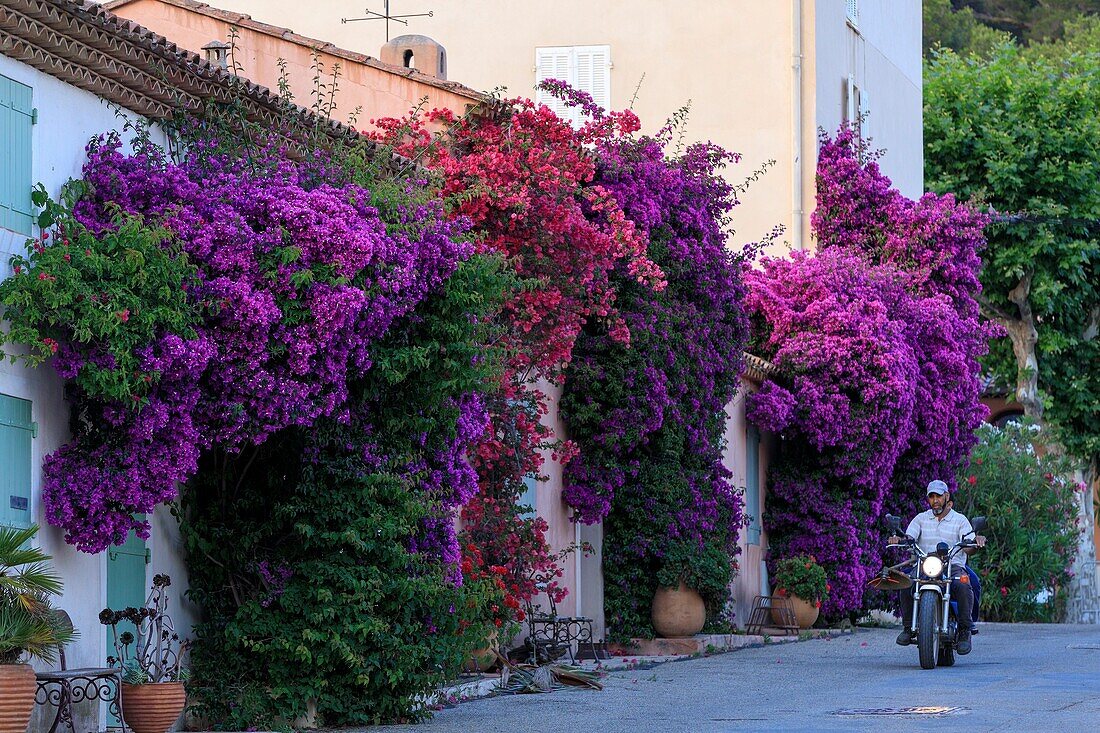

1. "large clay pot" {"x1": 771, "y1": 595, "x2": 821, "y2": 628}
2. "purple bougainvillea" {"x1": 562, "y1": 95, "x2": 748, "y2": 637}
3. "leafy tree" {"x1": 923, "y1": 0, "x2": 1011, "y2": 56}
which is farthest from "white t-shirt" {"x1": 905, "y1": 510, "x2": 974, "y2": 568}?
"leafy tree" {"x1": 923, "y1": 0, "x2": 1011, "y2": 56}

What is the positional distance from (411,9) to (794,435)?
383 inches

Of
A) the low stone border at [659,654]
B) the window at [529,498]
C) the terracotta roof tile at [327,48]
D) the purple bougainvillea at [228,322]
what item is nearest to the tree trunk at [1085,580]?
the low stone border at [659,654]

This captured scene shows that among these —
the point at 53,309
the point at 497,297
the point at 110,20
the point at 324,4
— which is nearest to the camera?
the point at 53,309

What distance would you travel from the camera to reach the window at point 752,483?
24.2 meters

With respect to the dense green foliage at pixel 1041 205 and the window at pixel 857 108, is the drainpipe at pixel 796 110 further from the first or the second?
the dense green foliage at pixel 1041 205

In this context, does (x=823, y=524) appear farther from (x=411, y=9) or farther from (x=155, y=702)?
(x=155, y=702)

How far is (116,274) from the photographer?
10.3 metres

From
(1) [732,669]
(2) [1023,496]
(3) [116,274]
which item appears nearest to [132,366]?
(3) [116,274]

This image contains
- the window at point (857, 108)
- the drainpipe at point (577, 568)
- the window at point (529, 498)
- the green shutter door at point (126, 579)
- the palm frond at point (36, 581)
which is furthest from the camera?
the window at point (857, 108)

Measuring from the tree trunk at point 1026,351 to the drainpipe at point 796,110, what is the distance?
9.09 meters

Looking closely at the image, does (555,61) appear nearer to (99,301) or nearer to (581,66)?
(581,66)

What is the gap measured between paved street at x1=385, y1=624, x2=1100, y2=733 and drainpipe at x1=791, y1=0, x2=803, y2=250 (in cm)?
1000

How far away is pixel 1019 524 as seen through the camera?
99.5 feet

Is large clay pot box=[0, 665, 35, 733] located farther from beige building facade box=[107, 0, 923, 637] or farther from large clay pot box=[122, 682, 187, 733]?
beige building facade box=[107, 0, 923, 637]
